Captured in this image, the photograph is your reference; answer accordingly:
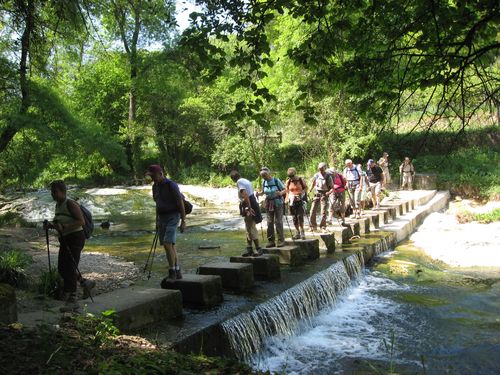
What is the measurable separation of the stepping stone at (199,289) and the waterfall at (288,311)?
58 cm

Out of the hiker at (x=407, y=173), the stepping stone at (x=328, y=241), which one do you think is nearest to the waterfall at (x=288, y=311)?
the stepping stone at (x=328, y=241)

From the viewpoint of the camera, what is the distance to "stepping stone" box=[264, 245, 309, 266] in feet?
30.5

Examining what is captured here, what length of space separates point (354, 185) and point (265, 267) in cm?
745

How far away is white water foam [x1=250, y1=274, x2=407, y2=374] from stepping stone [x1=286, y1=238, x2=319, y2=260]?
3.68 ft

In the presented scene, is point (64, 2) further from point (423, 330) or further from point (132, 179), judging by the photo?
point (132, 179)

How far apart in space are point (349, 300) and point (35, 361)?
275 inches

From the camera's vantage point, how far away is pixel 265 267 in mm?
8195

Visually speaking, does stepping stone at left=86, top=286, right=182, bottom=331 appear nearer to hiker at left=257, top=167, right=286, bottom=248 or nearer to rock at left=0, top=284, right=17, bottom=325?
rock at left=0, top=284, right=17, bottom=325

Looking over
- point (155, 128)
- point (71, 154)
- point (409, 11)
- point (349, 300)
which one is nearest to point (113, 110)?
point (155, 128)

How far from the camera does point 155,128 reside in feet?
114

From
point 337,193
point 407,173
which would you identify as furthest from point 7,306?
point 407,173

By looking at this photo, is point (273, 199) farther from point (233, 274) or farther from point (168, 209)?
point (168, 209)

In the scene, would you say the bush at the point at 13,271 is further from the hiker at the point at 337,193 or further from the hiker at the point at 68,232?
the hiker at the point at 337,193

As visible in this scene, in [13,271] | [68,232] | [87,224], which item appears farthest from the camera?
[13,271]
